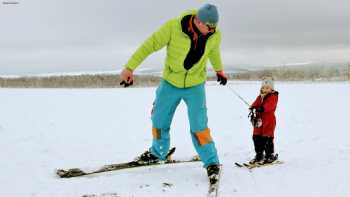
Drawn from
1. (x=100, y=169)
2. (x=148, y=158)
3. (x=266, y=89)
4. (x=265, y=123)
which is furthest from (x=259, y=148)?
(x=100, y=169)

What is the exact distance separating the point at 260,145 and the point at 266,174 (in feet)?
2.95

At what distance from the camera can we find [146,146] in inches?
340

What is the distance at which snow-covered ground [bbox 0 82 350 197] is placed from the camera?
5.06 metres

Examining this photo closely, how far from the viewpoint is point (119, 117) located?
12.6 m

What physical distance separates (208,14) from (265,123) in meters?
2.10

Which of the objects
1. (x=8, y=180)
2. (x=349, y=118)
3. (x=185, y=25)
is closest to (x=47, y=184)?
(x=8, y=180)

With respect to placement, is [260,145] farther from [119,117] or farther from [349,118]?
[119,117]

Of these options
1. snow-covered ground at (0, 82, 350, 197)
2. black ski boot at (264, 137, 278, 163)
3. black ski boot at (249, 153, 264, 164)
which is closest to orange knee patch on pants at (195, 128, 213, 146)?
snow-covered ground at (0, 82, 350, 197)

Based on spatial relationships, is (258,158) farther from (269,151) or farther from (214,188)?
(214,188)

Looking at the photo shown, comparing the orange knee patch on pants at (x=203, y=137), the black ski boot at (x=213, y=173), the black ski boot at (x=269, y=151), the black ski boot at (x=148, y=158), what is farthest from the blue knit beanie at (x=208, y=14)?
the black ski boot at (x=269, y=151)

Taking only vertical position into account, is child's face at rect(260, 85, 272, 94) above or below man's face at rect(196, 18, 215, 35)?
below

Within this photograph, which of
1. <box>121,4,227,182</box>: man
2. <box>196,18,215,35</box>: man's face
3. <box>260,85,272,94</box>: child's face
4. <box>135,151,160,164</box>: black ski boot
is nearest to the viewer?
<box>196,18,215,35</box>: man's face

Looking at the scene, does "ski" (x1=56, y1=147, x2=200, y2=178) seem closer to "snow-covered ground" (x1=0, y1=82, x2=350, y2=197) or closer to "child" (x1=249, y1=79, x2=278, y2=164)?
"snow-covered ground" (x1=0, y1=82, x2=350, y2=197)

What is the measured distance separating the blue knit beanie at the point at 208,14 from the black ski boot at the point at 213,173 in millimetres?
1702
